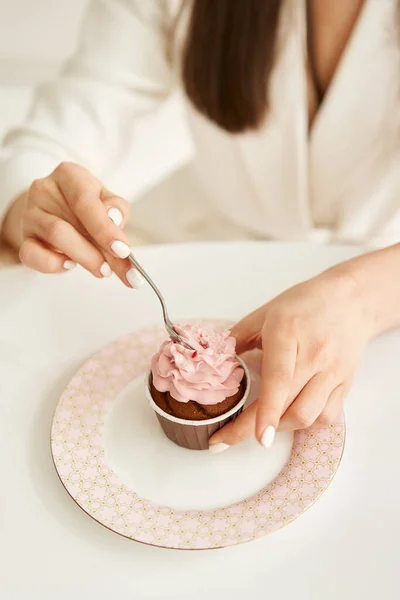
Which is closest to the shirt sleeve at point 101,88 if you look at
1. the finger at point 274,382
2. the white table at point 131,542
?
the white table at point 131,542

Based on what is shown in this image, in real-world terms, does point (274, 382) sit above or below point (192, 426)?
above

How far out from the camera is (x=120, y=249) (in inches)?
32.5

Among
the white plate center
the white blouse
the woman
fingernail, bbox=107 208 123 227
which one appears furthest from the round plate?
the white blouse

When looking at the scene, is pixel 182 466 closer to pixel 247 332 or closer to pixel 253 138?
pixel 247 332

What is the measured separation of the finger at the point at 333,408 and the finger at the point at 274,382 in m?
0.08

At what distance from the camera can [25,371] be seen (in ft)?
2.89

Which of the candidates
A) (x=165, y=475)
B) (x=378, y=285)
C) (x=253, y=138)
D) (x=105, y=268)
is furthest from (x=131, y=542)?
(x=253, y=138)

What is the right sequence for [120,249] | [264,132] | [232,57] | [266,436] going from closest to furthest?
[266,436]
[120,249]
[232,57]
[264,132]

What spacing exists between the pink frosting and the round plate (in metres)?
0.08

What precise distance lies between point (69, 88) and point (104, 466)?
0.95 metres

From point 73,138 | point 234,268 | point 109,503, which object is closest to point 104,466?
point 109,503

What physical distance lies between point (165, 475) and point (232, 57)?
2.82ft

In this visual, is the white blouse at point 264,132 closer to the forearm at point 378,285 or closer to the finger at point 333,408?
the forearm at point 378,285

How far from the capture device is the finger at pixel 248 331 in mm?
829
